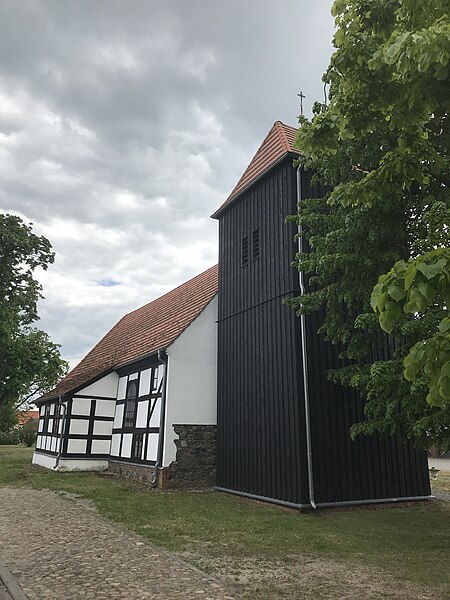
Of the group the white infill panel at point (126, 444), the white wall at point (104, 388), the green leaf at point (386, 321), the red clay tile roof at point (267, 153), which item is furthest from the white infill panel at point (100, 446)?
the green leaf at point (386, 321)

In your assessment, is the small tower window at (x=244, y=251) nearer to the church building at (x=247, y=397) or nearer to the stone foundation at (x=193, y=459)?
the church building at (x=247, y=397)

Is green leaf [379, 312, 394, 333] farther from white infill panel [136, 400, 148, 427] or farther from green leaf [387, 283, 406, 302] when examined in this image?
white infill panel [136, 400, 148, 427]

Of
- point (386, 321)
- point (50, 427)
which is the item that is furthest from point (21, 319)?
point (386, 321)

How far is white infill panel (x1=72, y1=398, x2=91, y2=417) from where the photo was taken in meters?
18.1

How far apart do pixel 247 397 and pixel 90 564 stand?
6.99 m

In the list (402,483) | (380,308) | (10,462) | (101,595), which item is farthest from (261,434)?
(10,462)

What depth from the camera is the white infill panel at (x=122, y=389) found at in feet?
59.0

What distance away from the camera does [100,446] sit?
1803cm

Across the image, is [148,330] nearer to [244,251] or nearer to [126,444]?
[126,444]

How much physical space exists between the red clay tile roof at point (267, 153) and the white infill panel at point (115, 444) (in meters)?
8.45

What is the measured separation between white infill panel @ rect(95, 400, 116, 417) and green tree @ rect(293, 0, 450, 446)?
10.8 meters

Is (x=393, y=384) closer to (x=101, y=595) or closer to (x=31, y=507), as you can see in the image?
(x=101, y=595)

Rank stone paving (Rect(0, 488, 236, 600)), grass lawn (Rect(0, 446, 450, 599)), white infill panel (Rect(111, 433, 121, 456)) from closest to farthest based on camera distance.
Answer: stone paving (Rect(0, 488, 236, 600)), grass lawn (Rect(0, 446, 450, 599)), white infill panel (Rect(111, 433, 121, 456))

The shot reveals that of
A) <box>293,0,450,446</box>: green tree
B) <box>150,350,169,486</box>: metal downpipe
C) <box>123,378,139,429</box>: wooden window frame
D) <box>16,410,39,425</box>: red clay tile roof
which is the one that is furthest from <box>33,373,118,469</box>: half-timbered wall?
<box>16,410,39,425</box>: red clay tile roof
